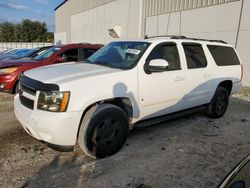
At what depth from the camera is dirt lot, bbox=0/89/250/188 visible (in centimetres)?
313

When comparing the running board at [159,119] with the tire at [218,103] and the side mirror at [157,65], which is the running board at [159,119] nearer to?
the tire at [218,103]

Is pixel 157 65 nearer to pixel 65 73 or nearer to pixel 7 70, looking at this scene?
pixel 65 73

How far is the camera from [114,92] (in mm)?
3602

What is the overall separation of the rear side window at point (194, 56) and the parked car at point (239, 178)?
10.4 ft

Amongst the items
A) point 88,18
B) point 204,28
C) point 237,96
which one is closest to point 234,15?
point 204,28

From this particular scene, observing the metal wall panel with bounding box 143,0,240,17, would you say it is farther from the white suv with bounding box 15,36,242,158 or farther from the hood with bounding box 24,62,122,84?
the hood with bounding box 24,62,122,84

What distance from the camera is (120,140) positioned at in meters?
3.82

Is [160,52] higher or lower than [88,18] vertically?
lower

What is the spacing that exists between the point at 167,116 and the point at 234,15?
9.30m

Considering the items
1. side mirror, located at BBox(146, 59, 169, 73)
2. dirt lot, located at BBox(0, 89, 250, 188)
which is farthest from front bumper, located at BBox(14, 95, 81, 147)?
side mirror, located at BBox(146, 59, 169, 73)

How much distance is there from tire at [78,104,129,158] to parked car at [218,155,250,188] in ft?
6.67

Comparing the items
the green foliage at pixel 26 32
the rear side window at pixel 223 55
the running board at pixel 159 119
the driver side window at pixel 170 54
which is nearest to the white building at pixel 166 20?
the rear side window at pixel 223 55

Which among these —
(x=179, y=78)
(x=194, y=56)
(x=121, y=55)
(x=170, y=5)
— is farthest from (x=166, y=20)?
(x=121, y=55)

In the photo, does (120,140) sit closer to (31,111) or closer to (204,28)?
(31,111)
